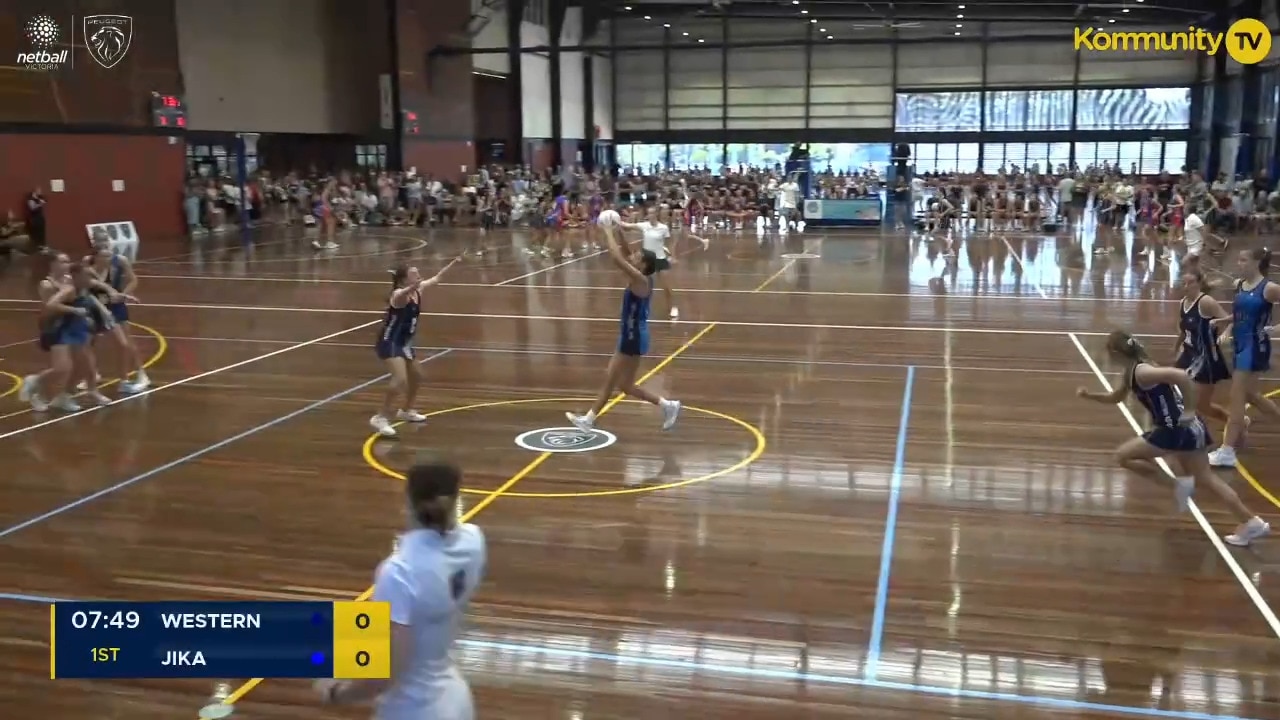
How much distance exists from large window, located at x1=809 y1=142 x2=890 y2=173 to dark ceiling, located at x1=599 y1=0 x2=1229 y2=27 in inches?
306

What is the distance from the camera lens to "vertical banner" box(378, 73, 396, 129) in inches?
1492

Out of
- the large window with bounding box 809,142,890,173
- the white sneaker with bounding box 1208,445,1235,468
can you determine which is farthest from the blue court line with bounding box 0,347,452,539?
the large window with bounding box 809,142,890,173

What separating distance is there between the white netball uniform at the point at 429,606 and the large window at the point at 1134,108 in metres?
47.7

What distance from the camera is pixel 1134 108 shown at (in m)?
45.4

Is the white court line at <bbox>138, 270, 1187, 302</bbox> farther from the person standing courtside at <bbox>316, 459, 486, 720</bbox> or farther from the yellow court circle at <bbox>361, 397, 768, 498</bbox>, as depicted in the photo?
the person standing courtside at <bbox>316, 459, 486, 720</bbox>

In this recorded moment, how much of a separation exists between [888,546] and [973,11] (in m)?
36.4

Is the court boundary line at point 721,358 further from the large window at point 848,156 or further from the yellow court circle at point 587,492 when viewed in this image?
the large window at point 848,156

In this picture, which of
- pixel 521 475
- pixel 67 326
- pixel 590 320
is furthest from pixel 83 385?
pixel 590 320

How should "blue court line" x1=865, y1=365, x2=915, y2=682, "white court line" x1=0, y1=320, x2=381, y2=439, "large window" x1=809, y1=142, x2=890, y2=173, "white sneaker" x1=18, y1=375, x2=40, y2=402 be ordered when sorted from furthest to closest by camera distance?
"large window" x1=809, y1=142, x2=890, y2=173
"white sneaker" x1=18, y1=375, x2=40, y2=402
"white court line" x1=0, y1=320, x2=381, y2=439
"blue court line" x1=865, y1=365, x2=915, y2=682

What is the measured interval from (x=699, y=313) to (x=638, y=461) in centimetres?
831

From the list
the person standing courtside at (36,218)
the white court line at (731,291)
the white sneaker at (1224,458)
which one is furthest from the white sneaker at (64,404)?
the person standing courtside at (36,218)

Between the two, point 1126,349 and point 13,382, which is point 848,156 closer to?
point 13,382

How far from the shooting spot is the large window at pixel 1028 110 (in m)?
46.0

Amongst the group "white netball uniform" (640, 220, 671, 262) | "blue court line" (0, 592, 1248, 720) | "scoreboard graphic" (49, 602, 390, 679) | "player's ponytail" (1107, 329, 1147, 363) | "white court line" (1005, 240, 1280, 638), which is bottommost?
"blue court line" (0, 592, 1248, 720)
